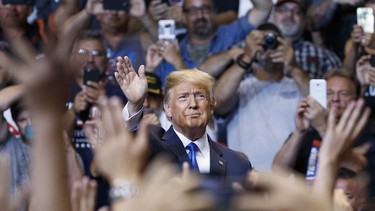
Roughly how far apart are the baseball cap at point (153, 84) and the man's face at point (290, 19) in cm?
110

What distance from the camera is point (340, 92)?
284 inches

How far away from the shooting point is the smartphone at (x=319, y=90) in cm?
700

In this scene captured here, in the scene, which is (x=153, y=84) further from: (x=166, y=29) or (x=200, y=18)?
(x=200, y=18)

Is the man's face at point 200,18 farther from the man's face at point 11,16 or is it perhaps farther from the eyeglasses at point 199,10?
the man's face at point 11,16

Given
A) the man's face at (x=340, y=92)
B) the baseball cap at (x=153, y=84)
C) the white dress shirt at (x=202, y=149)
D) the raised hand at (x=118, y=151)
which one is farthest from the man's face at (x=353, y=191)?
the raised hand at (x=118, y=151)

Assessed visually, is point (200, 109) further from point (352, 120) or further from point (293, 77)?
point (352, 120)

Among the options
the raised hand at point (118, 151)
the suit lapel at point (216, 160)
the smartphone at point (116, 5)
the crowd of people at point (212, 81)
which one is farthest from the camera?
the smartphone at point (116, 5)

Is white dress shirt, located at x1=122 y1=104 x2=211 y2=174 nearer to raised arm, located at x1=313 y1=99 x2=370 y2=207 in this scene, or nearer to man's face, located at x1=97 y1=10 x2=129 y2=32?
raised arm, located at x1=313 y1=99 x2=370 y2=207

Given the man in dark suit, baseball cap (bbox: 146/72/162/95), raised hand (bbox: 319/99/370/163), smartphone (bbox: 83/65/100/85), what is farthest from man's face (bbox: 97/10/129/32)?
raised hand (bbox: 319/99/370/163)

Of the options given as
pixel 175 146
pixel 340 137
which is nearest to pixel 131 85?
pixel 175 146

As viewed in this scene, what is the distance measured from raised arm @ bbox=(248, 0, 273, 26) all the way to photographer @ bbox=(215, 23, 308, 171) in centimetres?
23

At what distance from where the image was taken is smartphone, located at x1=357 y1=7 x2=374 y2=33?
748cm

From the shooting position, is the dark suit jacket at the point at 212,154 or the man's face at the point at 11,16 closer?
the dark suit jacket at the point at 212,154

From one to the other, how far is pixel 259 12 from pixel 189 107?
2.48 meters
